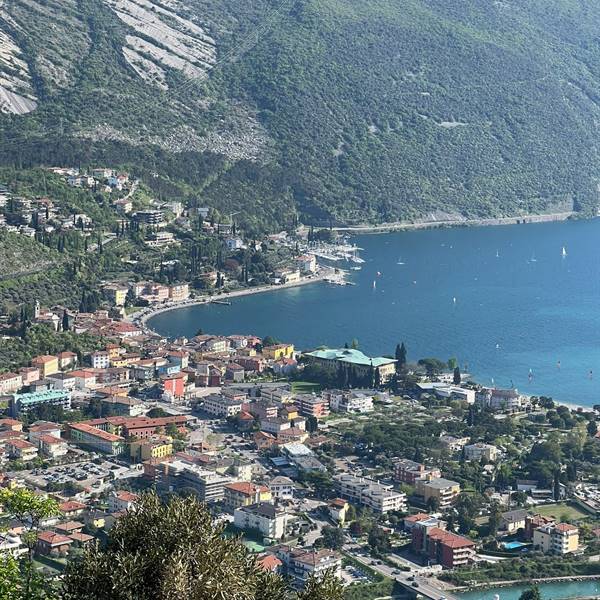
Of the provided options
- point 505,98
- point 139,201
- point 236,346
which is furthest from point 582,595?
point 505,98

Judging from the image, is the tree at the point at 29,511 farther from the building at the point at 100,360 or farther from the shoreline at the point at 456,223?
the shoreline at the point at 456,223

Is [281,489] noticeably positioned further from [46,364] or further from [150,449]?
[46,364]

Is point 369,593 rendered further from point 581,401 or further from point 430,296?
point 430,296

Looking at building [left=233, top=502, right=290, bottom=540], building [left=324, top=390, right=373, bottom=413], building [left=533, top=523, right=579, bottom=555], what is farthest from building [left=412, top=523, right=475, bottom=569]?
building [left=324, top=390, right=373, bottom=413]

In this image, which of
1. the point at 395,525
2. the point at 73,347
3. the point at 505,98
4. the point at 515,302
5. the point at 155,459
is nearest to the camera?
the point at 395,525

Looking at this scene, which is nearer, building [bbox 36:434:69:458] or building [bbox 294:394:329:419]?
building [bbox 36:434:69:458]

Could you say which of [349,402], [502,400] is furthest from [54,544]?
[502,400]

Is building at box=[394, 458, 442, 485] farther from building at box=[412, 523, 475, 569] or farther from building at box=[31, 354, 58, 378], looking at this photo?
building at box=[31, 354, 58, 378]
